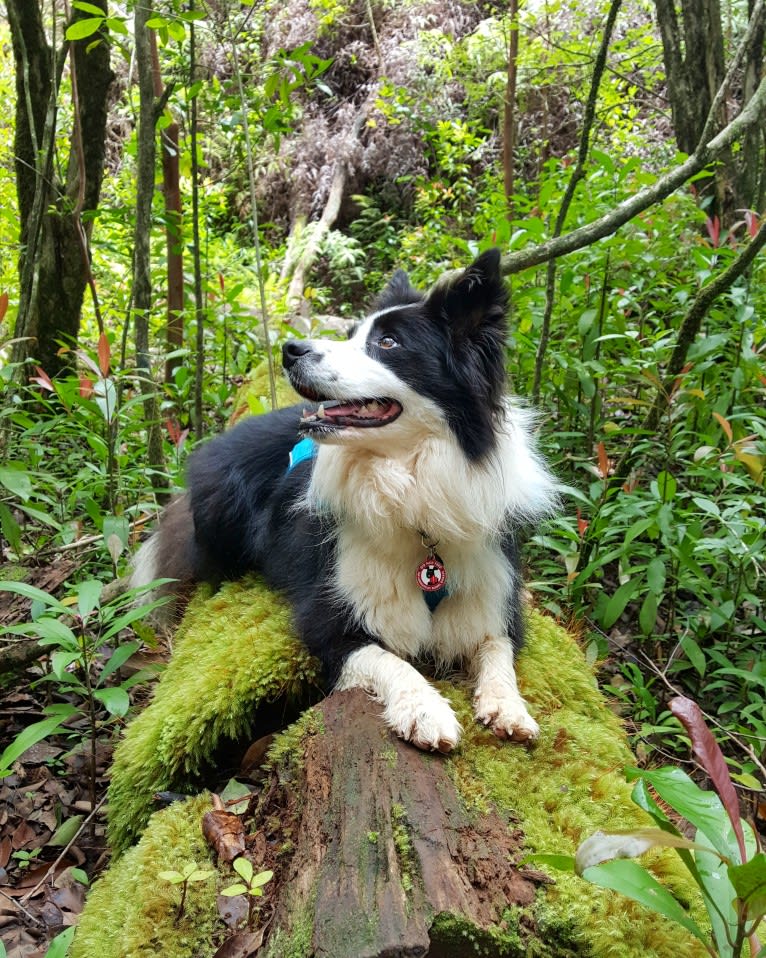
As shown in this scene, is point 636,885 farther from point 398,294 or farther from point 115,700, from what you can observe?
point 398,294

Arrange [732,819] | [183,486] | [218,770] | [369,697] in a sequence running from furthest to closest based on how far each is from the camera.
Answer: [183,486] → [218,770] → [369,697] → [732,819]

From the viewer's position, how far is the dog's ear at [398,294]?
113 inches

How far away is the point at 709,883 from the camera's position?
1344 millimetres

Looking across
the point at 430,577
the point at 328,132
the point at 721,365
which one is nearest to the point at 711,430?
the point at 721,365

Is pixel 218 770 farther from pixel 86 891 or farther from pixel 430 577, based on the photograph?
pixel 430 577

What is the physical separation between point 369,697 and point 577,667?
1021mm

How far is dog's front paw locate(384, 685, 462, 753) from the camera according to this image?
193 cm

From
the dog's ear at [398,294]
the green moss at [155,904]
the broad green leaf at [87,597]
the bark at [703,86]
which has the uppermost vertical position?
the bark at [703,86]

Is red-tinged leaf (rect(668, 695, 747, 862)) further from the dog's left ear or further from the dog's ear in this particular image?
the dog's ear

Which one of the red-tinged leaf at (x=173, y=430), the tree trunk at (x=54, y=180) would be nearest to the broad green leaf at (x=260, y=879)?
the red-tinged leaf at (x=173, y=430)

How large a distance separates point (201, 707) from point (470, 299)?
5.32 feet

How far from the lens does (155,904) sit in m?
1.74

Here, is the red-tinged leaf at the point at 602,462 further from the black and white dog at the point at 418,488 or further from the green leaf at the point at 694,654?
the green leaf at the point at 694,654

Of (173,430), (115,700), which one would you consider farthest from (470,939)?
(173,430)
